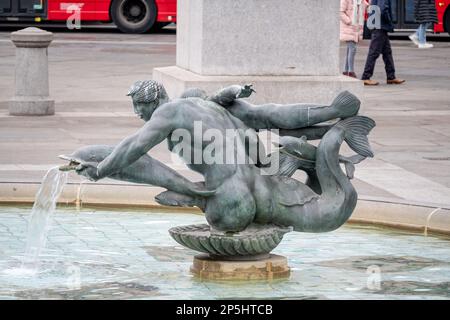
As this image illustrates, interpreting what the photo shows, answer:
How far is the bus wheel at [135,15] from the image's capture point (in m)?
34.2

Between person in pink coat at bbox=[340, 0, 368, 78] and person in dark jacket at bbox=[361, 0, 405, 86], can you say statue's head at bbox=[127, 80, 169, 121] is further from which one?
person in pink coat at bbox=[340, 0, 368, 78]

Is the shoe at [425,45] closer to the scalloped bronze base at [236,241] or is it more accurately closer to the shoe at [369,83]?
the shoe at [369,83]

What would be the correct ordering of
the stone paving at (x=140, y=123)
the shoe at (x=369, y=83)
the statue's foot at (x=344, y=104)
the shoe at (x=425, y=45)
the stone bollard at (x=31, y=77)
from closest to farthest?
the statue's foot at (x=344, y=104)
the stone paving at (x=140, y=123)
the stone bollard at (x=31, y=77)
the shoe at (x=369, y=83)
the shoe at (x=425, y=45)

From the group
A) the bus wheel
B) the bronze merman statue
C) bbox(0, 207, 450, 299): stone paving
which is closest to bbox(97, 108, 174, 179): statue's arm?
the bronze merman statue

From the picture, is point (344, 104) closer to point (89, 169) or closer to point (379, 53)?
point (89, 169)

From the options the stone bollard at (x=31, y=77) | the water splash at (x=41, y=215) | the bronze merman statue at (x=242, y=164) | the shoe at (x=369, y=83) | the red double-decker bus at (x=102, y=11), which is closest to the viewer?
the bronze merman statue at (x=242, y=164)

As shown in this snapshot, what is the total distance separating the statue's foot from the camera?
8297 mm

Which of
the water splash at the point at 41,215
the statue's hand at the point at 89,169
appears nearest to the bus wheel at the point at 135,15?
the water splash at the point at 41,215

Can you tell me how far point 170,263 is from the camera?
9031 mm

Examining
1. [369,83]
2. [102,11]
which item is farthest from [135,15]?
[369,83]

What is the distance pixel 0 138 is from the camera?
1498 centimetres

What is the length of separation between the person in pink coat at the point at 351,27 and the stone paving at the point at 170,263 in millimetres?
11857

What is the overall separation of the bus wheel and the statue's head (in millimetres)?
26073
